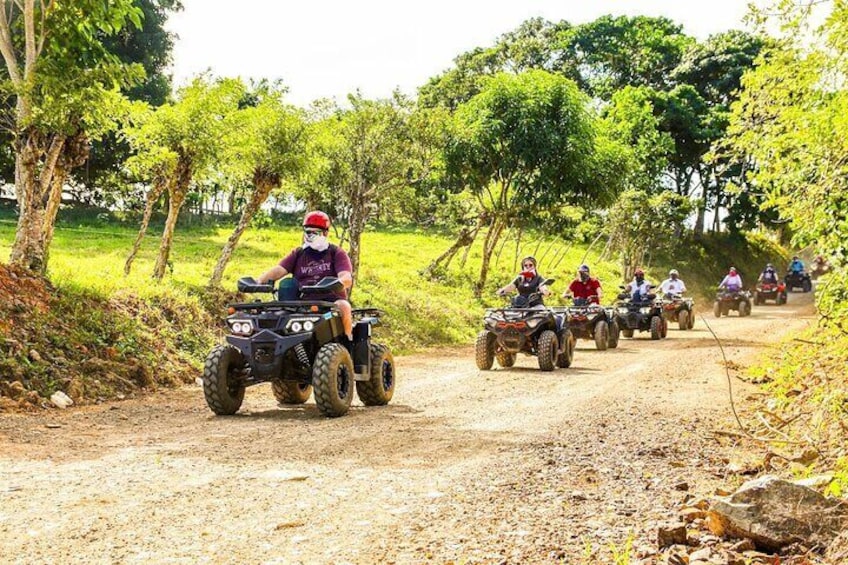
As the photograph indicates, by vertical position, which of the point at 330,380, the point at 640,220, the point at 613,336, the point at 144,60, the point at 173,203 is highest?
the point at 144,60

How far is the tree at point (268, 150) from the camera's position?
61.4ft

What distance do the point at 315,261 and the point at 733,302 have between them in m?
26.8

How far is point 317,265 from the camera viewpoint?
9828mm

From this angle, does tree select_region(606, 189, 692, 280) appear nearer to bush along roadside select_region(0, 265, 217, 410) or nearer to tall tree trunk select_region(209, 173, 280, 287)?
tall tree trunk select_region(209, 173, 280, 287)

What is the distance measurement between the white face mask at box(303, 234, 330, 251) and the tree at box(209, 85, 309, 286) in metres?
9.13

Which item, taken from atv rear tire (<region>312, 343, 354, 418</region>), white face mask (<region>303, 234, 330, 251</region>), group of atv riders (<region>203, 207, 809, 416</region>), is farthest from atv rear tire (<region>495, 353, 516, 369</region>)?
atv rear tire (<region>312, 343, 354, 418</region>)

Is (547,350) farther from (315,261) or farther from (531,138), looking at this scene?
(531,138)

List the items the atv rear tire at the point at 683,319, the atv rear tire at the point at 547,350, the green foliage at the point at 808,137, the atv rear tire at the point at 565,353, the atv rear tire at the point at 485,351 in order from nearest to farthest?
the green foliage at the point at 808,137 < the atv rear tire at the point at 547,350 < the atv rear tire at the point at 485,351 < the atv rear tire at the point at 565,353 < the atv rear tire at the point at 683,319

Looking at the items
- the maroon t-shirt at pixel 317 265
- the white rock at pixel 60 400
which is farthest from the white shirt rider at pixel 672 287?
the white rock at pixel 60 400

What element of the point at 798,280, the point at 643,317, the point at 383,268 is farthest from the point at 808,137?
the point at 798,280

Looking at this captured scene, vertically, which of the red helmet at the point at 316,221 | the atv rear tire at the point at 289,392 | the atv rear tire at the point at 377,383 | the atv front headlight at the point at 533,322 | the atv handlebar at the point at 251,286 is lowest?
the atv rear tire at the point at 289,392

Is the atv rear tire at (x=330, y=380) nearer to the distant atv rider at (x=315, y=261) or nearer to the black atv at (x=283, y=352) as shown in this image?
the black atv at (x=283, y=352)

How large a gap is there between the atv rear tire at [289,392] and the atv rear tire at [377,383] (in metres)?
0.83

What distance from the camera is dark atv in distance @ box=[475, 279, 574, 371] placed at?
48.6 ft
